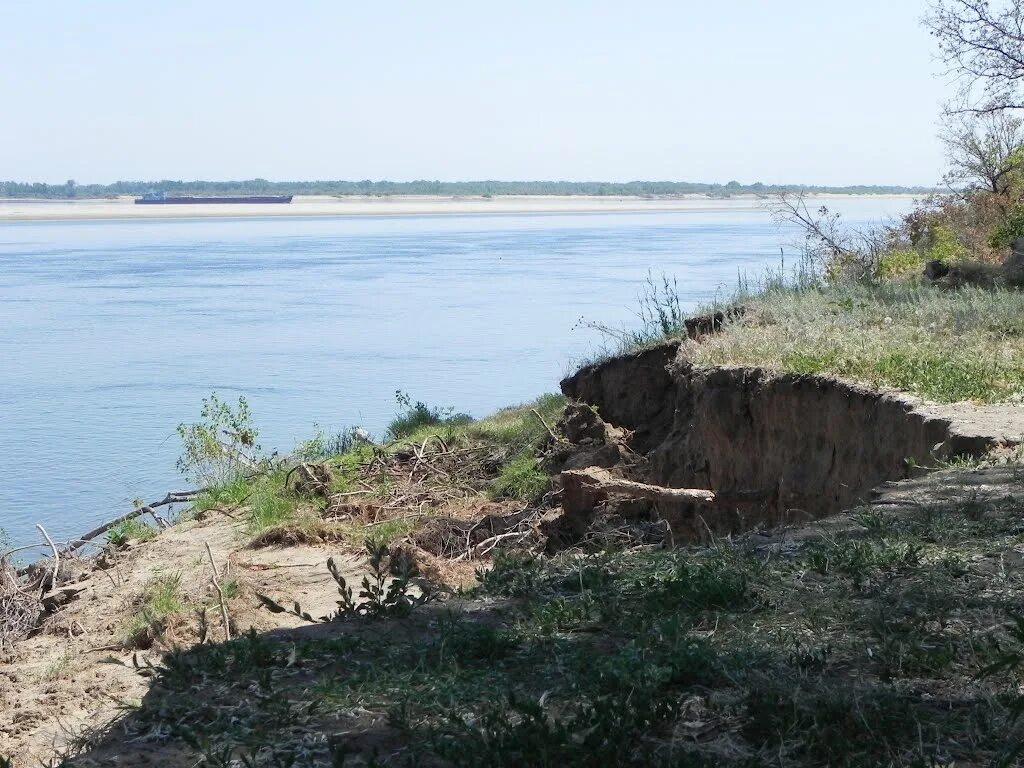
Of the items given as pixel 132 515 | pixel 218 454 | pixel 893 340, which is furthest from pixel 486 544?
pixel 218 454

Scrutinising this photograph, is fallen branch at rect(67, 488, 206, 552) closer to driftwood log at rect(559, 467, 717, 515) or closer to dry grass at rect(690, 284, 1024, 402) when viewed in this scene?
driftwood log at rect(559, 467, 717, 515)

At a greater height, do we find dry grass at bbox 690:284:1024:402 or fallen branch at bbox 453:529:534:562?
dry grass at bbox 690:284:1024:402

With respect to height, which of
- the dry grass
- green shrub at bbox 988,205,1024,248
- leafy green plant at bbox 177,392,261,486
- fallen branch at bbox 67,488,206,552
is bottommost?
fallen branch at bbox 67,488,206,552

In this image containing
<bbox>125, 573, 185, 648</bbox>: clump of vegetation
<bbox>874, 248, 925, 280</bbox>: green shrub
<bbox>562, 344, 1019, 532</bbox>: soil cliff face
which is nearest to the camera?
<bbox>562, 344, 1019, 532</bbox>: soil cliff face

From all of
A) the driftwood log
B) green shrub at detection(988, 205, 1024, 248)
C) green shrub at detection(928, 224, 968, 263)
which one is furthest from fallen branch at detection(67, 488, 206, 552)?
green shrub at detection(988, 205, 1024, 248)

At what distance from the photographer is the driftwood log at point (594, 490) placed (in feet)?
36.4

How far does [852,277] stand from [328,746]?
1467cm

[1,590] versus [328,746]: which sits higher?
[328,746]

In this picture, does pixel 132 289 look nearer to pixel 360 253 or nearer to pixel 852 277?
pixel 360 253

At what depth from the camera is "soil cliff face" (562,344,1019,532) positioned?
27.8 ft

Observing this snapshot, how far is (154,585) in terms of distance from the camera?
1145 cm

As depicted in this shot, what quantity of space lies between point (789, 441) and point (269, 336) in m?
29.2

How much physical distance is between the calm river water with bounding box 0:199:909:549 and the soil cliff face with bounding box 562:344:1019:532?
9.24 metres

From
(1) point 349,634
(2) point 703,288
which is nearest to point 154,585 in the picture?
(1) point 349,634
